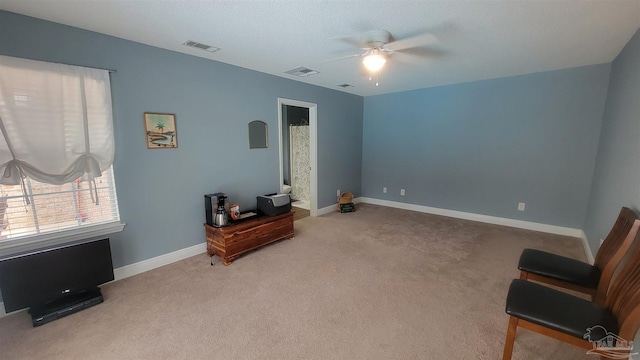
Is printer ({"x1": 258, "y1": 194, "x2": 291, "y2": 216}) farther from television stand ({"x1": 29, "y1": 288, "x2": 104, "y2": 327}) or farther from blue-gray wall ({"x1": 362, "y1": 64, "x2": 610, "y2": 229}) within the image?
blue-gray wall ({"x1": 362, "y1": 64, "x2": 610, "y2": 229})

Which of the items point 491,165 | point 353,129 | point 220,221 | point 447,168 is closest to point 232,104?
point 220,221

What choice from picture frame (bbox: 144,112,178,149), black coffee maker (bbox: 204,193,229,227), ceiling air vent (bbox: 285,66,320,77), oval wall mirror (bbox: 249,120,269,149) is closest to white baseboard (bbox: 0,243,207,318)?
black coffee maker (bbox: 204,193,229,227)

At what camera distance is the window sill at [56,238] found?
2.08m

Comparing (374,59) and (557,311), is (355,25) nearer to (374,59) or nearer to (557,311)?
(374,59)

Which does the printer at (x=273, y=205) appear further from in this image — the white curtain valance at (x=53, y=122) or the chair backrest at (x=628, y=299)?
the chair backrest at (x=628, y=299)

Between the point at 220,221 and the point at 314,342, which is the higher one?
the point at 220,221

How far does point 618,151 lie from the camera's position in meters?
2.46

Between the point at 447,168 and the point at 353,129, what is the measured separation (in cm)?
199

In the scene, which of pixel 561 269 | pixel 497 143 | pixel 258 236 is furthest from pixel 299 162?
pixel 561 269

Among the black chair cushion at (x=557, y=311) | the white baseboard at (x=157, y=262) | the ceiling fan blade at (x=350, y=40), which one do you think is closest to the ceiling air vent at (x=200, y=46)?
the ceiling fan blade at (x=350, y=40)

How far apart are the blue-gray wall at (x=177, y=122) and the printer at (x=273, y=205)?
260 mm

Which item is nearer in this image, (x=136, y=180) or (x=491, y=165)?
(x=136, y=180)

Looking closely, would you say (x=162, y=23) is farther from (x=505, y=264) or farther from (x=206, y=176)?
(x=505, y=264)

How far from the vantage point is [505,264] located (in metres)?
2.94
